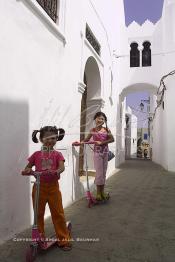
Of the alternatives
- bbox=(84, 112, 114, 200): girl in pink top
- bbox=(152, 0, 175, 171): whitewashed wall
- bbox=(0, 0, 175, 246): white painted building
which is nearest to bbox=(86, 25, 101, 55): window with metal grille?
bbox=(0, 0, 175, 246): white painted building

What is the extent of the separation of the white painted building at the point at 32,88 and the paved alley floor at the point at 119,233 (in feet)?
1.39

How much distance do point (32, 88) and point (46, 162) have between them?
1.14m

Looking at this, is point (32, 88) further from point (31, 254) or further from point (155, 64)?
point (155, 64)

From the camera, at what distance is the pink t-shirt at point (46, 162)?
2.72 metres

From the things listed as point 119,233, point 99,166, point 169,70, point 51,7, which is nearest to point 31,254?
point 119,233

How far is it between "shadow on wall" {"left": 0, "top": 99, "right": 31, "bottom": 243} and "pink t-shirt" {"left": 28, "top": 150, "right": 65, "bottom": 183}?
389 mm

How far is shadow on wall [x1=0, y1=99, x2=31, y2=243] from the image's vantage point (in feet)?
9.50

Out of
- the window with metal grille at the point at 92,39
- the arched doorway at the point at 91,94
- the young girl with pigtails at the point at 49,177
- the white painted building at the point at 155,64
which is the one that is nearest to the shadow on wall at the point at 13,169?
the young girl with pigtails at the point at 49,177

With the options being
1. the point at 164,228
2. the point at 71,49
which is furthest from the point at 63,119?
the point at 164,228

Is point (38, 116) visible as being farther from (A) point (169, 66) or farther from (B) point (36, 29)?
(A) point (169, 66)

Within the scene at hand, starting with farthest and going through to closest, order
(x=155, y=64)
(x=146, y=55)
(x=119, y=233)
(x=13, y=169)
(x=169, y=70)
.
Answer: (x=146, y=55) → (x=155, y=64) → (x=169, y=70) → (x=119, y=233) → (x=13, y=169)

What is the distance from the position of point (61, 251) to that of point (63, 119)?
Result: 2210 mm

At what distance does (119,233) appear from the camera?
10.9ft

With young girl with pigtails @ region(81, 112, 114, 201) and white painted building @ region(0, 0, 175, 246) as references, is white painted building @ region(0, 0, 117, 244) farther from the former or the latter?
young girl with pigtails @ region(81, 112, 114, 201)
